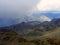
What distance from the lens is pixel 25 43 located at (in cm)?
11956

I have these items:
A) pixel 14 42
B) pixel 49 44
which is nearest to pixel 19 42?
pixel 14 42

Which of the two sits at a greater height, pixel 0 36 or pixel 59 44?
pixel 0 36

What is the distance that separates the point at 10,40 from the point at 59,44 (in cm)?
3205

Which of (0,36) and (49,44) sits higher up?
(0,36)

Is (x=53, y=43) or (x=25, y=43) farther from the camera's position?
(x=25, y=43)

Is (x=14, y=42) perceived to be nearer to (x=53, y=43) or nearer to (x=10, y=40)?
(x=10, y=40)

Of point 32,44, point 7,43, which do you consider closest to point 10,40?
point 7,43

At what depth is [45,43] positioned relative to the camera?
113250 mm

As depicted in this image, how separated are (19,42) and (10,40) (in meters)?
6.21

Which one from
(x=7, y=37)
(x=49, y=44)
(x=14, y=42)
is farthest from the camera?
(x=7, y=37)

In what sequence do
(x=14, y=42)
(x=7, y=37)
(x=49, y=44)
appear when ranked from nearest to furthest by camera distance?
1. (x=49, y=44)
2. (x=14, y=42)
3. (x=7, y=37)

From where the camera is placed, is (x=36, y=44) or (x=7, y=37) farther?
(x=7, y=37)

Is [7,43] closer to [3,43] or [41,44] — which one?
[3,43]

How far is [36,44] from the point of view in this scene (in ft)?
379
